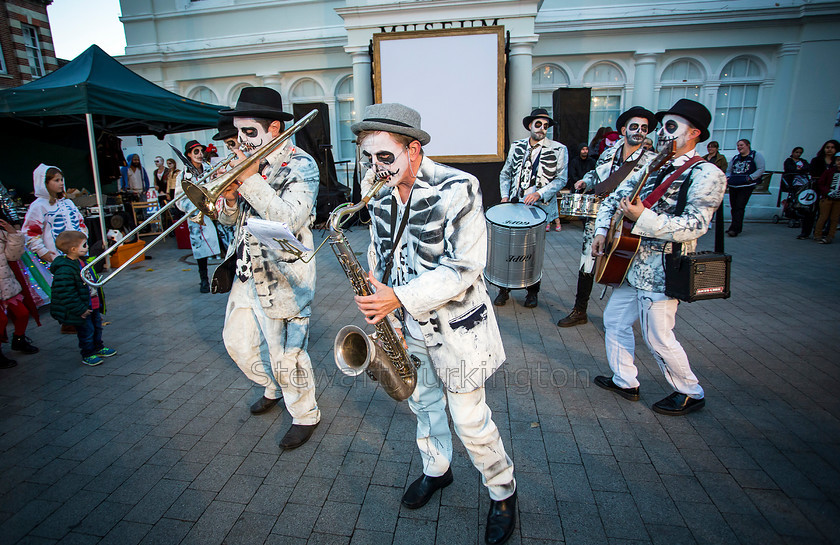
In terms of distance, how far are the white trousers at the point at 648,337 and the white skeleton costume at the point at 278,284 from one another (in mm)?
2503

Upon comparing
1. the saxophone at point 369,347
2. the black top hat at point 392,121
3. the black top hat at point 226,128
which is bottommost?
the saxophone at point 369,347

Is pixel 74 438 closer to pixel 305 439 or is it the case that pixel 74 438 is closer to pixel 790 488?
pixel 305 439

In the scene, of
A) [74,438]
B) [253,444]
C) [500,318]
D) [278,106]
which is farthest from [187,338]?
[500,318]

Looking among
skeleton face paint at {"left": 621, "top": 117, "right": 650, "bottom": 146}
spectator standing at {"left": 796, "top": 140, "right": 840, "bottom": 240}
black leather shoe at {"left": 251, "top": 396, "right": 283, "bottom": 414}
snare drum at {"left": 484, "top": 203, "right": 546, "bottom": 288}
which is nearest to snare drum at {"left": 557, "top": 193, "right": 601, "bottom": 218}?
snare drum at {"left": 484, "top": 203, "right": 546, "bottom": 288}

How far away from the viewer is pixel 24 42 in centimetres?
2067

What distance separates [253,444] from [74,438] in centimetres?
148

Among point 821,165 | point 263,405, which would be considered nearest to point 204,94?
point 263,405

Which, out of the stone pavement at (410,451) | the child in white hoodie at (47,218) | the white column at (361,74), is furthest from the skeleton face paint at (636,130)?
the white column at (361,74)

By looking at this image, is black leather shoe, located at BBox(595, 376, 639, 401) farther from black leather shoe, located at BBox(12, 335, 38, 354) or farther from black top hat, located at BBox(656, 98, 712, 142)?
black leather shoe, located at BBox(12, 335, 38, 354)

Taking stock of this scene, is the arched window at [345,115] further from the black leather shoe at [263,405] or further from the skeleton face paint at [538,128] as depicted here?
the black leather shoe at [263,405]

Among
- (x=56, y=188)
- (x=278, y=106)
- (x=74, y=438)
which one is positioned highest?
(x=278, y=106)

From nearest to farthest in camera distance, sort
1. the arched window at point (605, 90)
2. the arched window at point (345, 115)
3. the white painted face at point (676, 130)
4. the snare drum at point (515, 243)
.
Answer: the white painted face at point (676, 130) < the snare drum at point (515, 243) < the arched window at point (605, 90) < the arched window at point (345, 115)

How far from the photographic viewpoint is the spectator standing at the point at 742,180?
34.7 feet

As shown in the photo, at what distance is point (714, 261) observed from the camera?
326 centimetres
